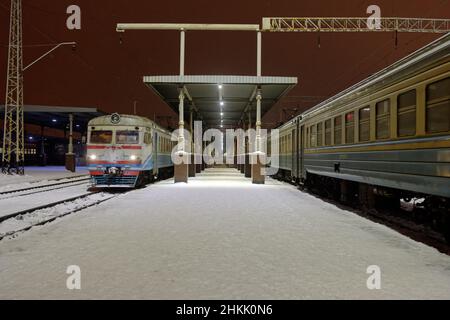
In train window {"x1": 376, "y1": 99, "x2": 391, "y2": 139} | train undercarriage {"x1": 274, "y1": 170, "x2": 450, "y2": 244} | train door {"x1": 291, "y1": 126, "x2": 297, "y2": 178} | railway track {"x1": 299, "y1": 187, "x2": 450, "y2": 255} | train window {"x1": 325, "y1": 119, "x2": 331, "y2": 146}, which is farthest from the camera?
train door {"x1": 291, "y1": 126, "x2": 297, "y2": 178}

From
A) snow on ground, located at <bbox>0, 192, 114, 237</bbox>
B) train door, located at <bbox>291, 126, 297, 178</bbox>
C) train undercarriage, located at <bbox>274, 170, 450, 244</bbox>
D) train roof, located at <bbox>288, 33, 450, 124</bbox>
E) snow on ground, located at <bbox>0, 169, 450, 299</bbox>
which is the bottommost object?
snow on ground, located at <bbox>0, 192, 114, 237</bbox>

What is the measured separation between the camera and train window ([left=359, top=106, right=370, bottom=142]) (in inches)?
456

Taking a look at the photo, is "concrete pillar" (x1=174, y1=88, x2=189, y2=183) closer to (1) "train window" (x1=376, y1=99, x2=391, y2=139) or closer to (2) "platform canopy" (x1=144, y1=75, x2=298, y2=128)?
(2) "platform canopy" (x1=144, y1=75, x2=298, y2=128)

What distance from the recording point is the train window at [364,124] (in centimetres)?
1159

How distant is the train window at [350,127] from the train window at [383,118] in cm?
188

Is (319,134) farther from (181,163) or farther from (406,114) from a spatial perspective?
(181,163)

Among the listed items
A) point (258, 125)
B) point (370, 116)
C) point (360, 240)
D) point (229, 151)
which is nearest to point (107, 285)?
point (360, 240)

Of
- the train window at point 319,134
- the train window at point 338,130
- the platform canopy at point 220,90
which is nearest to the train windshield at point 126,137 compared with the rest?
the platform canopy at point 220,90

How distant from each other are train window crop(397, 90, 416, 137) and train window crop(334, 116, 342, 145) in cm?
456

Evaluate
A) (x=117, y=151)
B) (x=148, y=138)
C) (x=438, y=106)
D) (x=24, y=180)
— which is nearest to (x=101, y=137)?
(x=117, y=151)

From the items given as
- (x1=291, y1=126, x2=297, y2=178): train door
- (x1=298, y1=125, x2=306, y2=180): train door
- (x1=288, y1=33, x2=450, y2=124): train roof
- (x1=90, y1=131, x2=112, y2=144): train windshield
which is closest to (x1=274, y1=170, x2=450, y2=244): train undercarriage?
(x1=298, y1=125, x2=306, y2=180): train door

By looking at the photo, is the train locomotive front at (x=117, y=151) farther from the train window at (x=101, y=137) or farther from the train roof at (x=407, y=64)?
the train roof at (x=407, y=64)

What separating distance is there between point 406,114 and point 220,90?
1774 cm
